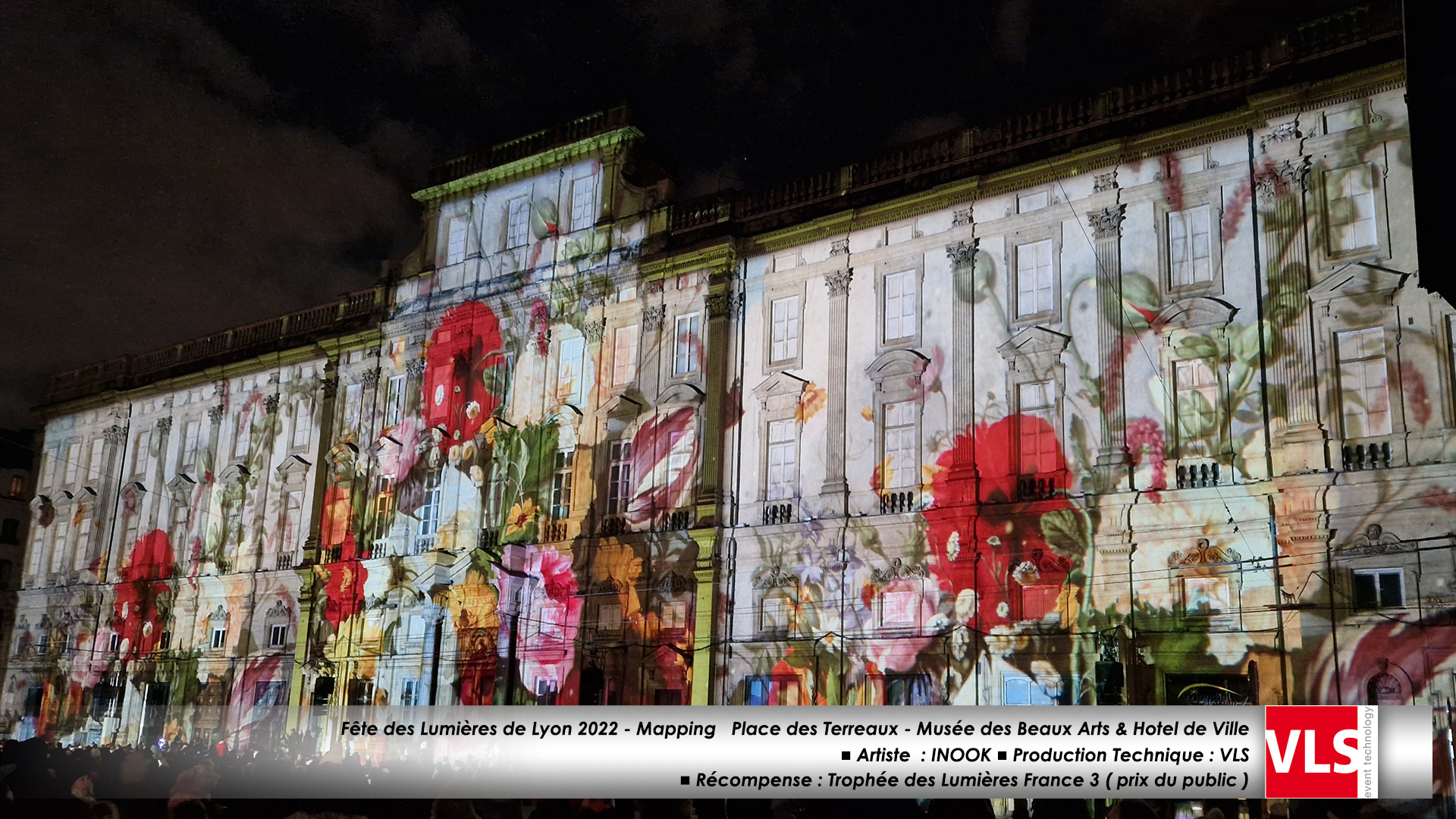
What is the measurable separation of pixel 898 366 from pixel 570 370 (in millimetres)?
9488

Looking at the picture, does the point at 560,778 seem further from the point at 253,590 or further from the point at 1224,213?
the point at 253,590

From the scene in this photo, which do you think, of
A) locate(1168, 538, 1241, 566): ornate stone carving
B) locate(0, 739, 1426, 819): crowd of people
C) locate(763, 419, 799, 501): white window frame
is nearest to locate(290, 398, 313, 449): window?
locate(763, 419, 799, 501): white window frame

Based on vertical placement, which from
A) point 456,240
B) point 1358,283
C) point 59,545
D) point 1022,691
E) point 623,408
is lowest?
point 1022,691

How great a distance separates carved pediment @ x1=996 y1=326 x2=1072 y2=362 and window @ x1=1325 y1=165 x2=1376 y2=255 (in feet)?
16.9

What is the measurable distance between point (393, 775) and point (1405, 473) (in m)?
Answer: 17.1

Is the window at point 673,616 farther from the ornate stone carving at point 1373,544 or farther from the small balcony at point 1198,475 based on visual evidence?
the ornate stone carving at point 1373,544

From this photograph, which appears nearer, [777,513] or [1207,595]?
[1207,595]

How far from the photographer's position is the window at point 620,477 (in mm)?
29919

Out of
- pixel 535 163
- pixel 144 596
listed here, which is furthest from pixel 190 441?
pixel 535 163

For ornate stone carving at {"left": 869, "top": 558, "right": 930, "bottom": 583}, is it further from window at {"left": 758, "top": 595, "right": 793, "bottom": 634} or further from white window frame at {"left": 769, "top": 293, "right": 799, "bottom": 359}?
white window frame at {"left": 769, "top": 293, "right": 799, "bottom": 359}

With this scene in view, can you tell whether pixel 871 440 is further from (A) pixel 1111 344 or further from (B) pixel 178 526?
(B) pixel 178 526

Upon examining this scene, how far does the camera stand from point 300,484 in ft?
123

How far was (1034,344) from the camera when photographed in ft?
81.5

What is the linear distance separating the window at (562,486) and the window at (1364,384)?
1762 centimetres
